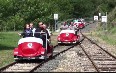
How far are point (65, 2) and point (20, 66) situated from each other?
305 ft

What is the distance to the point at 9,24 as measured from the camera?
66625mm

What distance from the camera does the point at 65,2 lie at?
111 meters

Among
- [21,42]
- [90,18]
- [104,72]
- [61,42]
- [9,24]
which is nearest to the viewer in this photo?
[104,72]

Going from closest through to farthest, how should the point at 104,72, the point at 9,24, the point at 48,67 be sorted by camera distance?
the point at 104,72, the point at 48,67, the point at 9,24

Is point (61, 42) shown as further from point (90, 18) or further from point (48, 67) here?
point (90, 18)

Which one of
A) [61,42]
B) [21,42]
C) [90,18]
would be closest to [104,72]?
[21,42]

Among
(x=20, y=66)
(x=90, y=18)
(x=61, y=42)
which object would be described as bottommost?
(x=90, y=18)

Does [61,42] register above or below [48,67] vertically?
below

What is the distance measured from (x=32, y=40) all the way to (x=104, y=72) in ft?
18.3

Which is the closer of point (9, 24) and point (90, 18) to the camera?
point (9, 24)

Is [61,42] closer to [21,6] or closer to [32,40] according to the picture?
[32,40]

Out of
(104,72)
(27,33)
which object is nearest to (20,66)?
(27,33)

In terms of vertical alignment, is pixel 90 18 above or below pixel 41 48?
below

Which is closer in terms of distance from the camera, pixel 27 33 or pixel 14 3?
pixel 27 33
